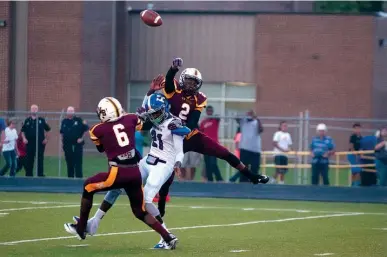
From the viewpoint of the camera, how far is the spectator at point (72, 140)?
2206 centimetres

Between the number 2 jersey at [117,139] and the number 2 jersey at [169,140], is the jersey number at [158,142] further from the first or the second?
the number 2 jersey at [117,139]

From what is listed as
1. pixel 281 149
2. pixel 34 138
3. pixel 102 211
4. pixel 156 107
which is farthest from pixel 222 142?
pixel 102 211

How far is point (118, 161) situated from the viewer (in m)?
11.2

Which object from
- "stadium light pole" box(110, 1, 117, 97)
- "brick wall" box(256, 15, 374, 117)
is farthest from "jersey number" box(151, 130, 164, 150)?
"stadium light pole" box(110, 1, 117, 97)

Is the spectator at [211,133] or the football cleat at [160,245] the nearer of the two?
the football cleat at [160,245]

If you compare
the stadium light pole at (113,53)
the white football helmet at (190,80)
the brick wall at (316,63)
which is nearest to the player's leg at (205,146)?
the white football helmet at (190,80)

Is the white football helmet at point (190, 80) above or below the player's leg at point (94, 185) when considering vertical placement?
above

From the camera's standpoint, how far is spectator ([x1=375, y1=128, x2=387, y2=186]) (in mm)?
20828

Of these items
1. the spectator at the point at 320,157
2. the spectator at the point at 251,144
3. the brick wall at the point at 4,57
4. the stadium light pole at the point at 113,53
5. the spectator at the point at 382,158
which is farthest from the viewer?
the stadium light pole at the point at 113,53

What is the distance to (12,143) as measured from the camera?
2245cm

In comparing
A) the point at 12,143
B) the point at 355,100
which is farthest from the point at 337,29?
the point at 12,143

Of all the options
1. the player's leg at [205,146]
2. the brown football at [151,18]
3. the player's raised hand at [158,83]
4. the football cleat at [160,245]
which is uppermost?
the brown football at [151,18]

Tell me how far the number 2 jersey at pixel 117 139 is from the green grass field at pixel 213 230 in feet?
3.46

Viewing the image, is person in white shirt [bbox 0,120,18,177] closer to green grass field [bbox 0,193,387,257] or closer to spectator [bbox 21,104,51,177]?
spectator [bbox 21,104,51,177]
